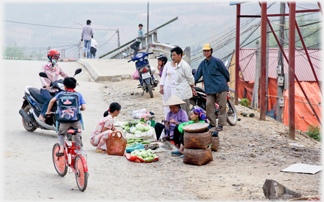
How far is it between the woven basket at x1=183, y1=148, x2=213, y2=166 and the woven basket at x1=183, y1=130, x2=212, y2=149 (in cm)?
7

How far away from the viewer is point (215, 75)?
812 cm

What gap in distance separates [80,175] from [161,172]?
1698 millimetres

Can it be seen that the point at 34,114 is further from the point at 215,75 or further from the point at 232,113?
the point at 232,113

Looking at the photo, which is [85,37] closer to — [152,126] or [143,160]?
[152,126]

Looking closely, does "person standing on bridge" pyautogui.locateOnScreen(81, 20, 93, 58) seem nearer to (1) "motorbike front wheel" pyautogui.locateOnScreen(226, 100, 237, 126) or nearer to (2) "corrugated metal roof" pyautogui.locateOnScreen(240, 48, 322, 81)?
(2) "corrugated metal roof" pyautogui.locateOnScreen(240, 48, 322, 81)

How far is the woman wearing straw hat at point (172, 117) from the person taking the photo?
22.9ft

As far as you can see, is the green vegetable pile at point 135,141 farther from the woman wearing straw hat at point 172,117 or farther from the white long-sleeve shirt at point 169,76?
the white long-sleeve shirt at point 169,76

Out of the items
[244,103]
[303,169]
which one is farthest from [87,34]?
[303,169]

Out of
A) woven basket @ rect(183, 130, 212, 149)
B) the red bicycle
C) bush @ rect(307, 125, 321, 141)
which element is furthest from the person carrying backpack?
bush @ rect(307, 125, 321, 141)

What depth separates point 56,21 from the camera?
502 ft

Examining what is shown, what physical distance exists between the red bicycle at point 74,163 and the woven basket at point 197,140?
2.15 meters

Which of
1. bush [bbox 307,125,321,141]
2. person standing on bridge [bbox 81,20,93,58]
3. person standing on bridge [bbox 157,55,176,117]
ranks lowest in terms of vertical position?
bush [bbox 307,125,321,141]

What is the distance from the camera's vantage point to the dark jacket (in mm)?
8062

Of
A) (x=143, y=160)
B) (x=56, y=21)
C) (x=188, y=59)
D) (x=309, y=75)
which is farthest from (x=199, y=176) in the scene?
(x=56, y=21)
